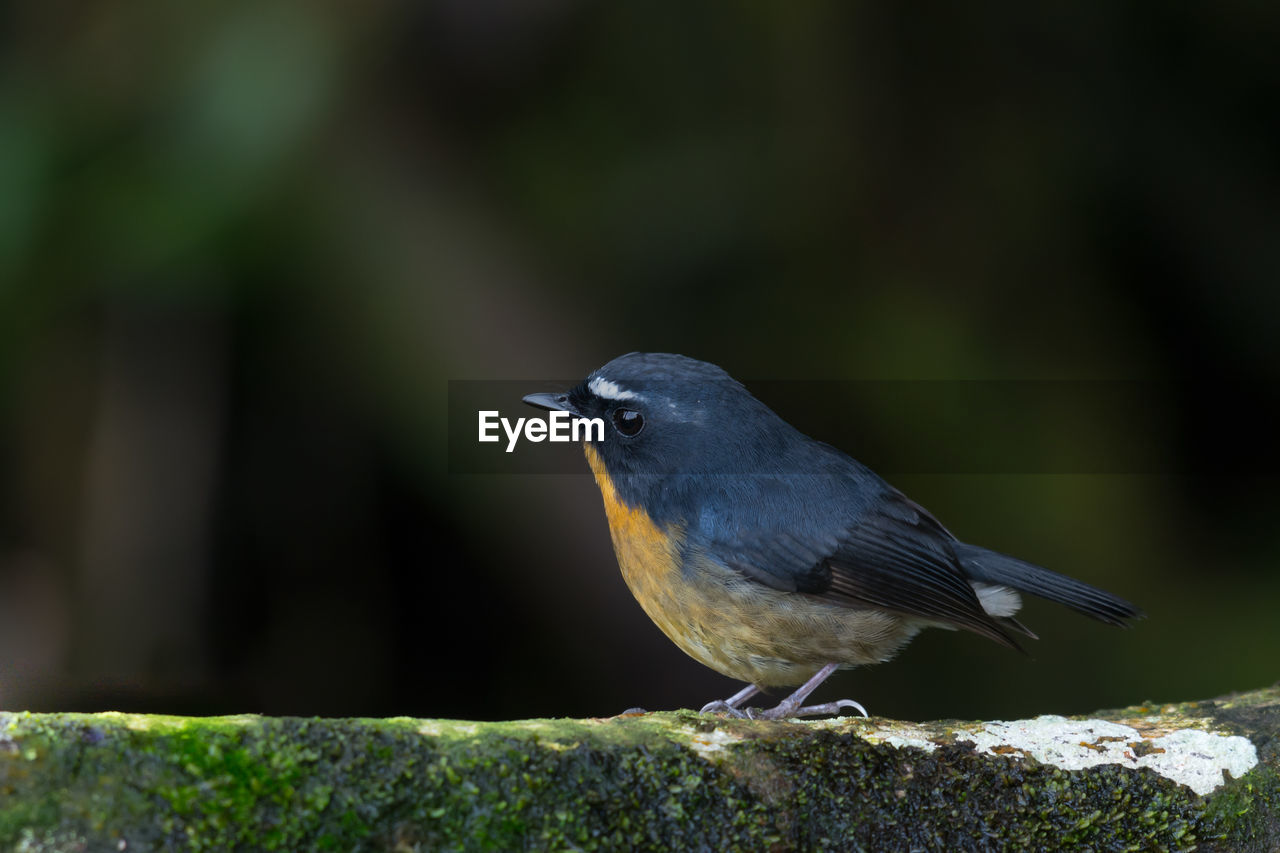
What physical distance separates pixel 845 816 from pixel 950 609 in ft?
4.52

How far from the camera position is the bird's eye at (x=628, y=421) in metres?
3.74

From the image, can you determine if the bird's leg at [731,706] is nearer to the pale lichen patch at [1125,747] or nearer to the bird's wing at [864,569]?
the bird's wing at [864,569]

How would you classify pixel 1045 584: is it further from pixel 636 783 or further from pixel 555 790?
pixel 555 790

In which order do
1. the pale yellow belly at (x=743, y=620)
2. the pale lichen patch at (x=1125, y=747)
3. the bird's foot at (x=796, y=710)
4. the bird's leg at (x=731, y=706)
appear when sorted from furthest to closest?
1. the pale yellow belly at (x=743, y=620)
2. the bird's foot at (x=796, y=710)
3. the bird's leg at (x=731, y=706)
4. the pale lichen patch at (x=1125, y=747)

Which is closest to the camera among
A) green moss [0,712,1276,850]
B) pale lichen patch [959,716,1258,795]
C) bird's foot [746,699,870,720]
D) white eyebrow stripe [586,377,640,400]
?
green moss [0,712,1276,850]

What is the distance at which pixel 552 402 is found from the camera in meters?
3.87

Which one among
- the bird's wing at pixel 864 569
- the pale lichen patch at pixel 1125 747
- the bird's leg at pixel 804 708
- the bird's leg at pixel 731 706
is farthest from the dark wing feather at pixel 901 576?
the pale lichen patch at pixel 1125 747

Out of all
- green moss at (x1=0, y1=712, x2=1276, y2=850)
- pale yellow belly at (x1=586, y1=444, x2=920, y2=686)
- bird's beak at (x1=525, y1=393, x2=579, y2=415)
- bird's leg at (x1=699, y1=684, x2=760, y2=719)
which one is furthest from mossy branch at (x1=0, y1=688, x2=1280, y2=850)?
bird's beak at (x1=525, y1=393, x2=579, y2=415)

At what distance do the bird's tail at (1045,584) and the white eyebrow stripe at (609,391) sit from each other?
1245 mm

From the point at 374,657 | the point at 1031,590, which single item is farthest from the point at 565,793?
the point at 374,657

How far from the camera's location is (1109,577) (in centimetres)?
497

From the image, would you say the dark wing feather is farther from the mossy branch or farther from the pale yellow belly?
the mossy branch

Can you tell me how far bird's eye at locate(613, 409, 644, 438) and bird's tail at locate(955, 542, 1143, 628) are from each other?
1.17m

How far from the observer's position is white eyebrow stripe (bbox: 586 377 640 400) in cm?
371
